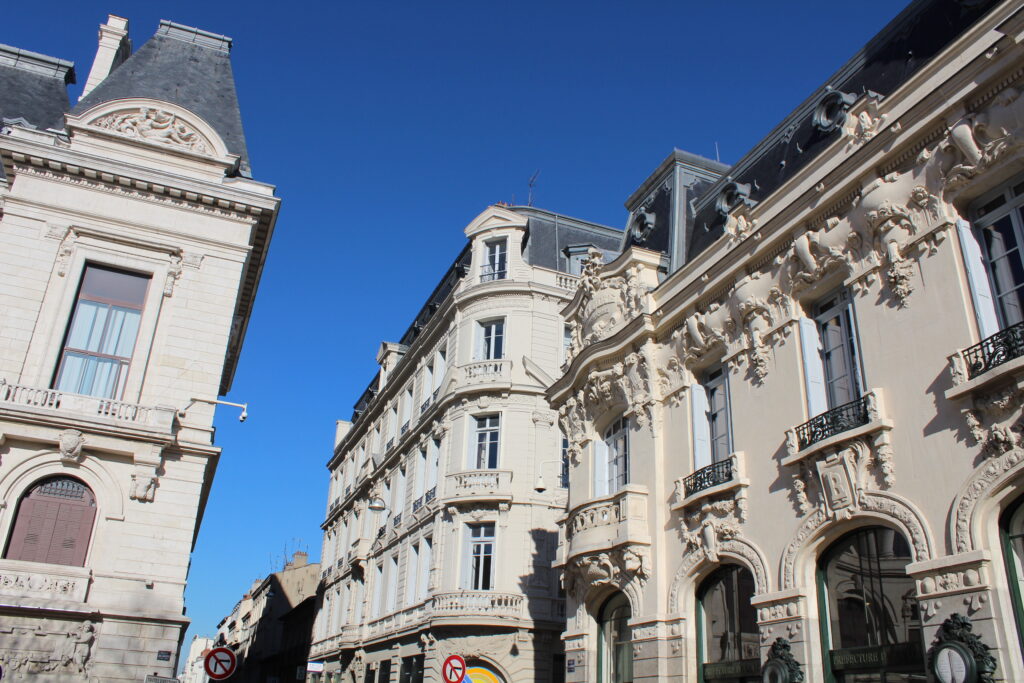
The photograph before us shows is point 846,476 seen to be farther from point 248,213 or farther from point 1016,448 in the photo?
point 248,213

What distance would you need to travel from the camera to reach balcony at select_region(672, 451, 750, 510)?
44.2 ft

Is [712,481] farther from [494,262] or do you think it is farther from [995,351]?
[494,262]

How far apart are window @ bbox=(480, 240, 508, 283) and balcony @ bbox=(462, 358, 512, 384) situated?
3382 millimetres

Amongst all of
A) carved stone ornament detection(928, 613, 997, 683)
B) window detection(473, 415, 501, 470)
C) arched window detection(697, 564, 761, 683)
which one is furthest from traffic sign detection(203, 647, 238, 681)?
window detection(473, 415, 501, 470)

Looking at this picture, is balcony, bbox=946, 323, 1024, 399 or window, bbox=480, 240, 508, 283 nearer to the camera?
balcony, bbox=946, 323, 1024, 399

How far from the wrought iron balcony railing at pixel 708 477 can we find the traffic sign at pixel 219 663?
8108 mm

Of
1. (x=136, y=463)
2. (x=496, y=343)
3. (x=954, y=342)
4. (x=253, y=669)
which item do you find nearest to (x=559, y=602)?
(x=496, y=343)

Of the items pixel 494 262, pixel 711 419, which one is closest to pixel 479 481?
pixel 494 262

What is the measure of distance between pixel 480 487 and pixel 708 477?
12229 mm

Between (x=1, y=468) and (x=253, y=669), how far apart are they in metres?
59.7

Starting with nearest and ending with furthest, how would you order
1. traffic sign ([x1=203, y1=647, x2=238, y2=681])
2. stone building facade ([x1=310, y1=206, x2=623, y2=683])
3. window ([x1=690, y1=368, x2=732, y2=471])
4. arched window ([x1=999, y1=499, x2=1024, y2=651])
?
arched window ([x1=999, y1=499, x2=1024, y2=651]) → traffic sign ([x1=203, y1=647, x2=238, y2=681]) → window ([x1=690, y1=368, x2=732, y2=471]) → stone building facade ([x1=310, y1=206, x2=623, y2=683])

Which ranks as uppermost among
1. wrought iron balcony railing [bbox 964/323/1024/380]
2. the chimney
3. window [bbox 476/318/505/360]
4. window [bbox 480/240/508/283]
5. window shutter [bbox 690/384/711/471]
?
the chimney

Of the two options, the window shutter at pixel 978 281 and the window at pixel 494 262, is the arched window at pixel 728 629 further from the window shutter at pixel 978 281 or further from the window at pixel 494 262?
the window at pixel 494 262

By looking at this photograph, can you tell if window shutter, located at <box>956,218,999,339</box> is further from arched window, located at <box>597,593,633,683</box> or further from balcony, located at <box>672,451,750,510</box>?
arched window, located at <box>597,593,633,683</box>
